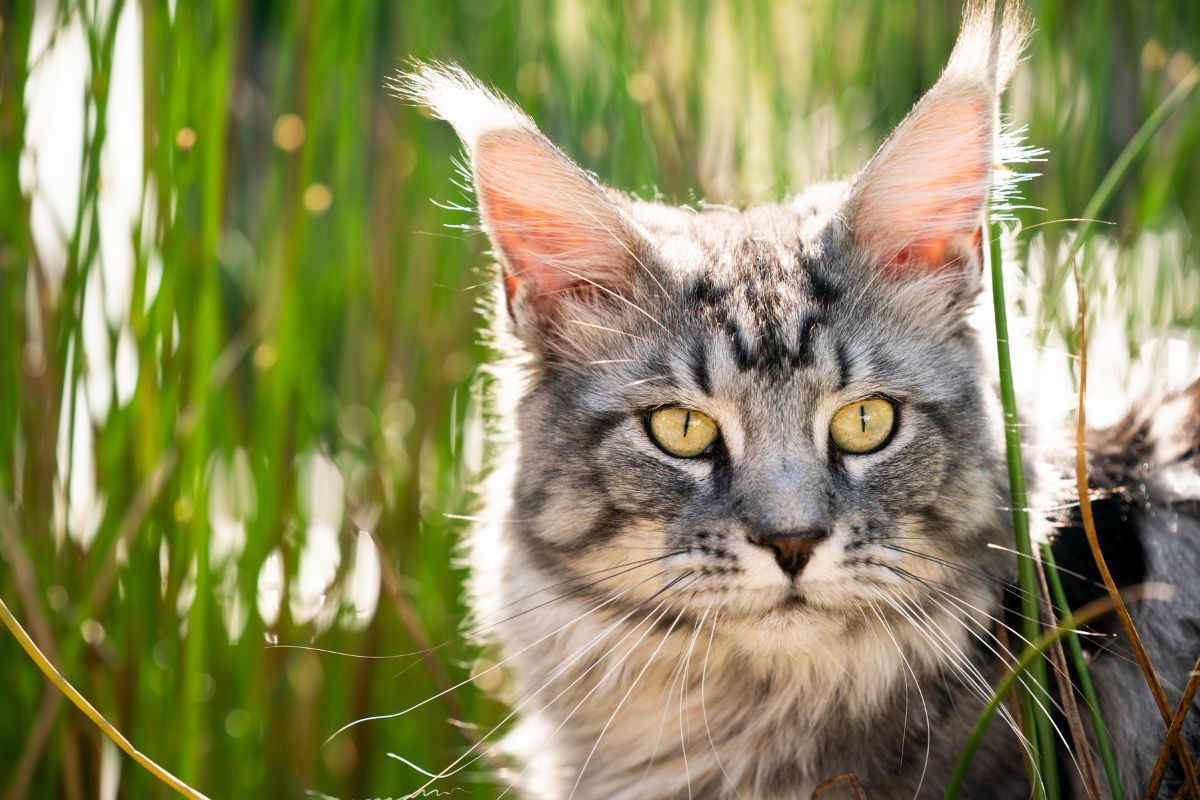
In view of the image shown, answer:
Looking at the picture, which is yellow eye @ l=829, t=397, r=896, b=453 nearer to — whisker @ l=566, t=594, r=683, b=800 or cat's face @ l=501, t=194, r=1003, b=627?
Result: cat's face @ l=501, t=194, r=1003, b=627

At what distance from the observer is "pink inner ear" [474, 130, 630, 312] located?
51.8 inches

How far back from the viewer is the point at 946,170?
1.28 meters

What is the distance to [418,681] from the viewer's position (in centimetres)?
212

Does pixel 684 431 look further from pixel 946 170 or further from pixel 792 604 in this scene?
pixel 946 170

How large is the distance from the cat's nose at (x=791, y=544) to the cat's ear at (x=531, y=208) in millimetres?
406

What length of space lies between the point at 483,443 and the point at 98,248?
0.84 meters

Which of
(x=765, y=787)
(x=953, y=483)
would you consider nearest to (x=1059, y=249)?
(x=953, y=483)

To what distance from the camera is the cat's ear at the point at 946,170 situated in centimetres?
118

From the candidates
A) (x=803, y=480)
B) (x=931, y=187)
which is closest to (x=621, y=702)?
(x=803, y=480)

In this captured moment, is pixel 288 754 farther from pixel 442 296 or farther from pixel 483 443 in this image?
pixel 442 296

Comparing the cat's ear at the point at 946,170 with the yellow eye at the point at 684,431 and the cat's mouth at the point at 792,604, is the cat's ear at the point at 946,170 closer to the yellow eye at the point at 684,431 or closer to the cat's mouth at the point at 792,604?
the yellow eye at the point at 684,431

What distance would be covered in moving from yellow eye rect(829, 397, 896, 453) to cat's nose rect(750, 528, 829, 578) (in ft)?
0.50

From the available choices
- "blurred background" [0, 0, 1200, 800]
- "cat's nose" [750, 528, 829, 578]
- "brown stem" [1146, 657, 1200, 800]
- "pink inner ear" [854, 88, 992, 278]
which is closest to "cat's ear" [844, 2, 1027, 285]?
"pink inner ear" [854, 88, 992, 278]

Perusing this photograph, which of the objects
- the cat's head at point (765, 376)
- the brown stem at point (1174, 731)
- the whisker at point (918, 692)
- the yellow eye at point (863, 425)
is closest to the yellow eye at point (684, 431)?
the cat's head at point (765, 376)
